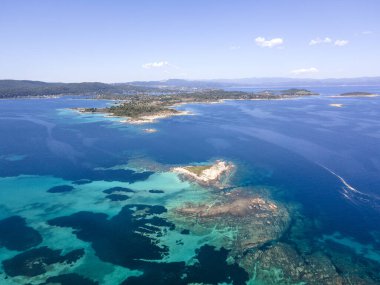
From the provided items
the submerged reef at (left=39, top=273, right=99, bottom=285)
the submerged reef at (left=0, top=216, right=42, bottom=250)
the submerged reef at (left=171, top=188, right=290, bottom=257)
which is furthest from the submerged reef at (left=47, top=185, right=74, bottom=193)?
the submerged reef at (left=39, top=273, right=99, bottom=285)

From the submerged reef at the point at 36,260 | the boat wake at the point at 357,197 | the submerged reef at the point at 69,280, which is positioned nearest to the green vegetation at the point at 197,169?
the boat wake at the point at 357,197

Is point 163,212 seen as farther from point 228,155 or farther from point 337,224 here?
point 228,155

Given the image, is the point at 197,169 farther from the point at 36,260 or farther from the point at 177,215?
the point at 36,260

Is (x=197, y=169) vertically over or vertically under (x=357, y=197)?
over

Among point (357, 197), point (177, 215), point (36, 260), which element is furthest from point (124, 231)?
point (357, 197)

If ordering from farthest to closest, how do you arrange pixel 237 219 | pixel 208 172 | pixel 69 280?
pixel 208 172 → pixel 237 219 → pixel 69 280

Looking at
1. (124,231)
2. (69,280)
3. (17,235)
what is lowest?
(69,280)

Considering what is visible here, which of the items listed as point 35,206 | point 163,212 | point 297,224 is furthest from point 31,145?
point 297,224

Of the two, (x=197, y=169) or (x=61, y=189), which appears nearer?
(x=61, y=189)

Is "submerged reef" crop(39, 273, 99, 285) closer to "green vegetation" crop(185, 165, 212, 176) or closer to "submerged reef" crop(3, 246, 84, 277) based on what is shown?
"submerged reef" crop(3, 246, 84, 277)
